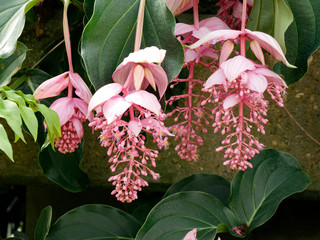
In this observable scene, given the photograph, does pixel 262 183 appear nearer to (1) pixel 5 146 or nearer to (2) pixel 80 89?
(2) pixel 80 89

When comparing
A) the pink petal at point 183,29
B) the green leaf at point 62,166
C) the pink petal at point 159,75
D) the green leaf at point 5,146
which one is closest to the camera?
the green leaf at point 5,146

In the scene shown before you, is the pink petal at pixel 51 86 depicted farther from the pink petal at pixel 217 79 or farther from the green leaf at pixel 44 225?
the green leaf at pixel 44 225

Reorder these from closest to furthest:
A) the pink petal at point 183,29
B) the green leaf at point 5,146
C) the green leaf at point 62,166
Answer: the green leaf at point 5,146, the pink petal at point 183,29, the green leaf at point 62,166

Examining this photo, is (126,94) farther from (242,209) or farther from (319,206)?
(319,206)

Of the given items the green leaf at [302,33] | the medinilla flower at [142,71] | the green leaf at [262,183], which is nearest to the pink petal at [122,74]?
the medinilla flower at [142,71]

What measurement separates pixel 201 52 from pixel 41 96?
221 mm

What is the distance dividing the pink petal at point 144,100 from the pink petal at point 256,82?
4.2 inches

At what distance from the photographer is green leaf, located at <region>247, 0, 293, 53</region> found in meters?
0.58

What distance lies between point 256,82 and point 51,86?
0.85ft

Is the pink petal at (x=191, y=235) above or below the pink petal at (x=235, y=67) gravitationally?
below

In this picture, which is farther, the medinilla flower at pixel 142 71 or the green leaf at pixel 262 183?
the green leaf at pixel 262 183

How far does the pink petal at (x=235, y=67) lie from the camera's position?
1.63 feet

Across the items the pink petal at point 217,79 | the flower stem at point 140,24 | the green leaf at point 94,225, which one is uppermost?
the flower stem at point 140,24

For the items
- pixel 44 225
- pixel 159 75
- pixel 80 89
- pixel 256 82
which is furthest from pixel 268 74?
pixel 44 225
